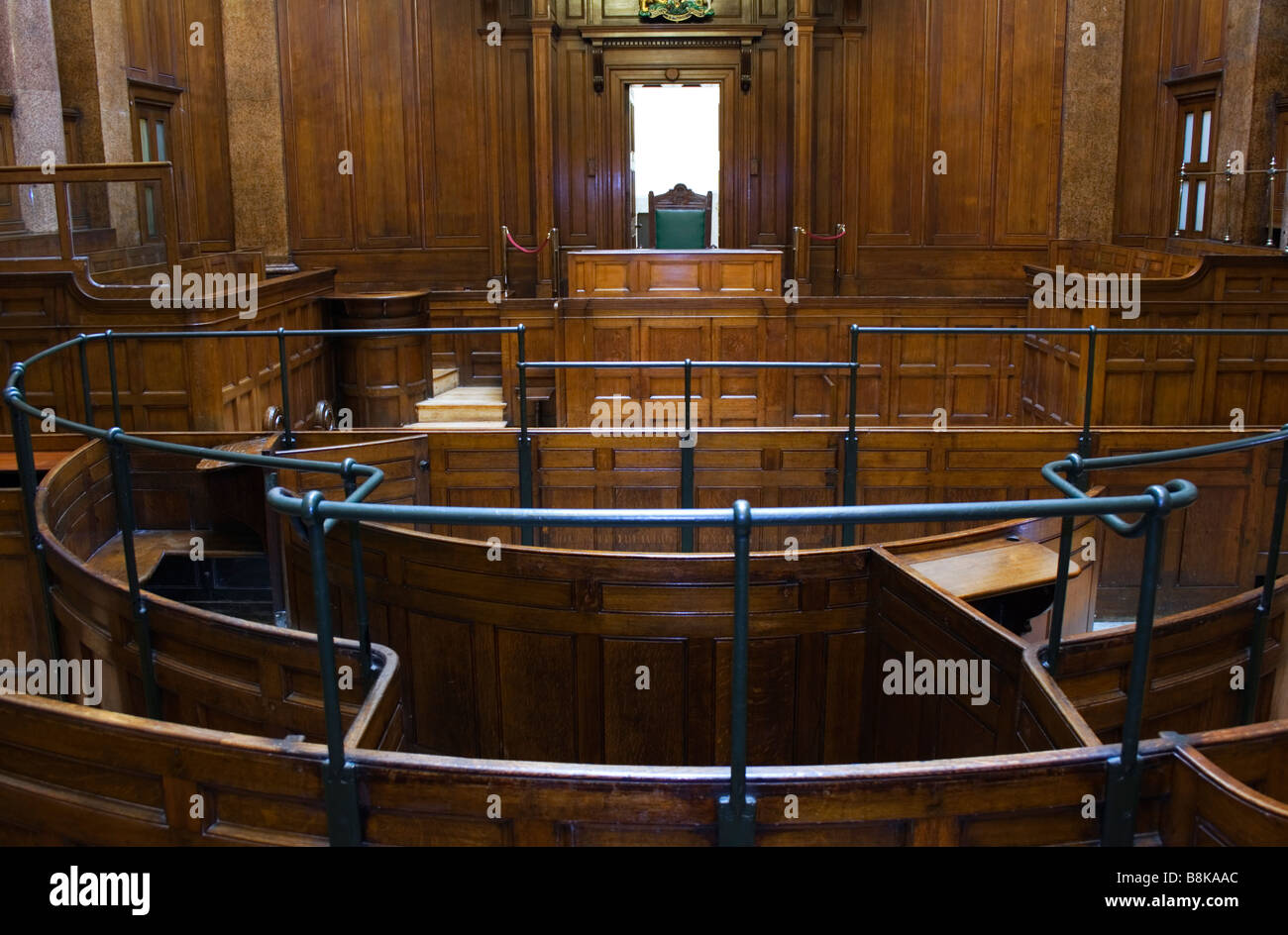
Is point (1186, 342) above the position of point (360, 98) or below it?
below

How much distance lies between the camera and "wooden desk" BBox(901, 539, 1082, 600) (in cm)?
358

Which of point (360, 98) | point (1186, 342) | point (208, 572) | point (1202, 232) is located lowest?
point (208, 572)

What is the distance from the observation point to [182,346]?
689 cm

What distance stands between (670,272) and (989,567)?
5.23m

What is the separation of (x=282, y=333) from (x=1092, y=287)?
5579mm

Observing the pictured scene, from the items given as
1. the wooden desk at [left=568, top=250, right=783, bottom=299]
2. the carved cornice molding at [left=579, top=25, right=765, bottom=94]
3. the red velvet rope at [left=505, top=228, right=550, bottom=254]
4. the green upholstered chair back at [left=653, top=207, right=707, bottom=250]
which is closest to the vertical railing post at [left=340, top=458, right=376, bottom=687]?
the wooden desk at [left=568, top=250, right=783, bottom=299]

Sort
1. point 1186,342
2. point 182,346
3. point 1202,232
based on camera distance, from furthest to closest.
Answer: point 1202,232 < point 1186,342 < point 182,346

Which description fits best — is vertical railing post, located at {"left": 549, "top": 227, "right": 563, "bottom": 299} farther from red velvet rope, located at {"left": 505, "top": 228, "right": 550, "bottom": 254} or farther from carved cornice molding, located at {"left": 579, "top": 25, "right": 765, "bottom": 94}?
carved cornice molding, located at {"left": 579, "top": 25, "right": 765, "bottom": 94}

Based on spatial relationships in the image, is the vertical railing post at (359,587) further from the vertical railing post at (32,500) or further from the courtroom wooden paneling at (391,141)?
the courtroom wooden paneling at (391,141)

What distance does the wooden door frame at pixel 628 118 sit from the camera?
10680 millimetres

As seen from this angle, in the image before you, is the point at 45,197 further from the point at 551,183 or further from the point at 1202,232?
the point at 1202,232

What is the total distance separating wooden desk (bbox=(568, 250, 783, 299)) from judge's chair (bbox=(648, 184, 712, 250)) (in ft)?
6.20
